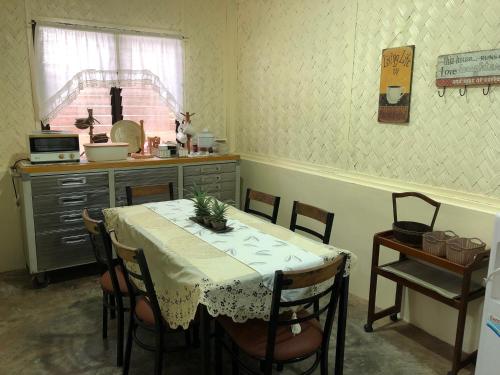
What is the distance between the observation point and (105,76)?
4051 mm

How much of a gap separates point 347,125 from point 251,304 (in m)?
2.03

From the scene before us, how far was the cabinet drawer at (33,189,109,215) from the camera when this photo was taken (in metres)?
3.42

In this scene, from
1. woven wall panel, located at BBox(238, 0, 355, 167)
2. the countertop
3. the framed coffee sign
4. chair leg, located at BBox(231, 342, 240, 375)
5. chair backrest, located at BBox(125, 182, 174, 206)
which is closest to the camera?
chair leg, located at BBox(231, 342, 240, 375)

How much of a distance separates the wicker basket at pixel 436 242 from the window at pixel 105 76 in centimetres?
293

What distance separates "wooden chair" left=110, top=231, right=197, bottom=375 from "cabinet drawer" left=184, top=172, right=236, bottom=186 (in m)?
1.87

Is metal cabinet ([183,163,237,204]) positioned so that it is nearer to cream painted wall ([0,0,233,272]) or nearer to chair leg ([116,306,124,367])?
cream painted wall ([0,0,233,272])

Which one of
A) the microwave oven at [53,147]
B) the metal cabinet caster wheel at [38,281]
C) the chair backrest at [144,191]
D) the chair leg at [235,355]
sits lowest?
the metal cabinet caster wheel at [38,281]

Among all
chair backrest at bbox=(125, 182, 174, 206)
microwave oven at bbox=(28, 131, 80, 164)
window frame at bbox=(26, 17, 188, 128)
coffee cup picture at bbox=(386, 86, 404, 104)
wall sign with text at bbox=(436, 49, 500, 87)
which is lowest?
chair backrest at bbox=(125, 182, 174, 206)

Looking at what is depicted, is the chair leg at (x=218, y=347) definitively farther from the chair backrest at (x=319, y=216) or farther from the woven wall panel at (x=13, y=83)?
the woven wall panel at (x=13, y=83)

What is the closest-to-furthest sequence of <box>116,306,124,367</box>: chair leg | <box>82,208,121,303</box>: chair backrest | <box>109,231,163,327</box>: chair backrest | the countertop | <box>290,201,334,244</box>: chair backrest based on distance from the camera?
<box>109,231,163,327</box>: chair backrest < <box>82,208,121,303</box>: chair backrest < <box>116,306,124,367</box>: chair leg < <box>290,201,334,244</box>: chair backrest < the countertop

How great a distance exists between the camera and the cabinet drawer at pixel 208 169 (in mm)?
4145

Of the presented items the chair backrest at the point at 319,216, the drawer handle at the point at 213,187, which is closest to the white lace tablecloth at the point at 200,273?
the chair backrest at the point at 319,216

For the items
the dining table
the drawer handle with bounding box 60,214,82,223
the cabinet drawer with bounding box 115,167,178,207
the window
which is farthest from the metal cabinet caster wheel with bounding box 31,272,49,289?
the window

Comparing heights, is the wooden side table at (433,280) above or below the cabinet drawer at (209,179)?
below
